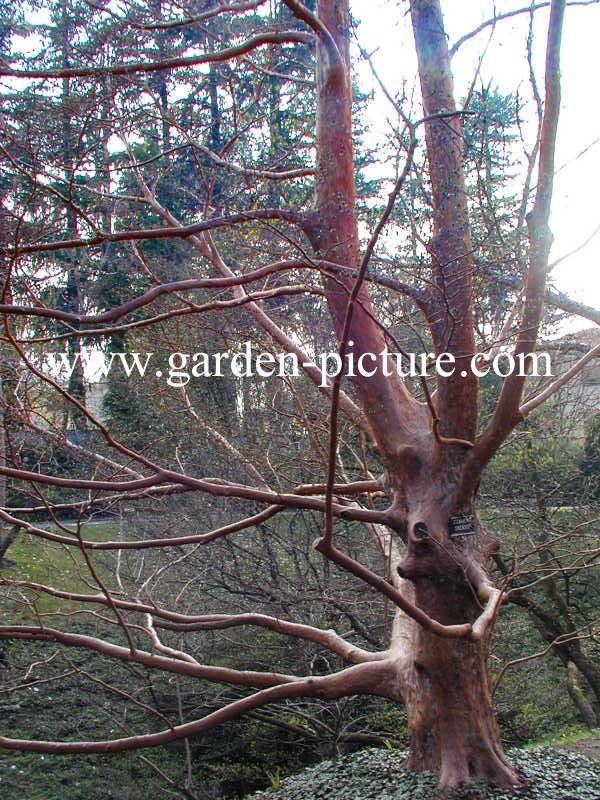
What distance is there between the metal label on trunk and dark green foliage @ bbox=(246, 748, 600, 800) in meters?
1.25

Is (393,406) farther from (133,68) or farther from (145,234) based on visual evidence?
(133,68)

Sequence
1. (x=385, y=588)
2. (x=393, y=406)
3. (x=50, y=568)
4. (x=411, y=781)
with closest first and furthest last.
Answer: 1. (x=385, y=588)
2. (x=411, y=781)
3. (x=393, y=406)
4. (x=50, y=568)

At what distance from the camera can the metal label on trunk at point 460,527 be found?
13.0 ft

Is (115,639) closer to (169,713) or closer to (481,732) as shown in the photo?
(169,713)

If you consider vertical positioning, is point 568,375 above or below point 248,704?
above

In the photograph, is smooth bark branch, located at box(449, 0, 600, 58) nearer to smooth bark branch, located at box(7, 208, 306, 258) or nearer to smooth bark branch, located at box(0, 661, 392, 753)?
smooth bark branch, located at box(7, 208, 306, 258)

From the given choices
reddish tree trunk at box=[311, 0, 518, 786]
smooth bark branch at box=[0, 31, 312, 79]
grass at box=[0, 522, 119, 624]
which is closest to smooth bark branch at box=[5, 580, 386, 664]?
reddish tree trunk at box=[311, 0, 518, 786]

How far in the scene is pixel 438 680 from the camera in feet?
12.7

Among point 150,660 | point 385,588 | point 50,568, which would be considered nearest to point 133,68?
point 385,588

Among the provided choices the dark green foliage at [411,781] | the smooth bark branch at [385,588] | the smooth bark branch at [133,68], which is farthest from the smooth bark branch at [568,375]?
the smooth bark branch at [133,68]

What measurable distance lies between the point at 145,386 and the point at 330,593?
391cm

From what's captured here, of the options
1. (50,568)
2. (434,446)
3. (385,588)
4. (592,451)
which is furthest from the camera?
(592,451)

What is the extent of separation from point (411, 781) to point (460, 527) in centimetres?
136

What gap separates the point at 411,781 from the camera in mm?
3822
